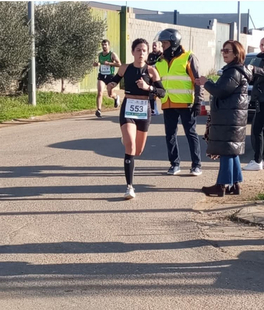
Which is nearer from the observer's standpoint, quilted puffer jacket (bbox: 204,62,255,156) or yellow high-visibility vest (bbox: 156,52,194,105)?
quilted puffer jacket (bbox: 204,62,255,156)

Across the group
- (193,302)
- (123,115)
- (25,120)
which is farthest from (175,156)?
(25,120)

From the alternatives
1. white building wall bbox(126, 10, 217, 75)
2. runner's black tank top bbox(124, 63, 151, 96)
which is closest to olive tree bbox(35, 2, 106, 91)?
white building wall bbox(126, 10, 217, 75)

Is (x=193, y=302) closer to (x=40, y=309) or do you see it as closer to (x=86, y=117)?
(x=40, y=309)

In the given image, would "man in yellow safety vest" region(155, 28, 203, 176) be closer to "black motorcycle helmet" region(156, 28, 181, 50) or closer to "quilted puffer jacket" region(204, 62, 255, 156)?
"black motorcycle helmet" region(156, 28, 181, 50)

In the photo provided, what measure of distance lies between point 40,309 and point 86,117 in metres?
12.4

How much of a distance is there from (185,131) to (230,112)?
4.58 ft

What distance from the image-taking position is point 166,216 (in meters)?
7.45

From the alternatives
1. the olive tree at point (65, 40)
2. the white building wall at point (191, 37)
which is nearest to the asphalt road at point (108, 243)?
the olive tree at point (65, 40)

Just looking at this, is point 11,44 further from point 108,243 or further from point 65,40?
point 108,243

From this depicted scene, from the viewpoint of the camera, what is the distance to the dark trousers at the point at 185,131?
937cm

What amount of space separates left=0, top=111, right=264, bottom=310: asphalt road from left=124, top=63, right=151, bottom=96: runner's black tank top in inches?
50.9

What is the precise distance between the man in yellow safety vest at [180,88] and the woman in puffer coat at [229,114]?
0.80 m

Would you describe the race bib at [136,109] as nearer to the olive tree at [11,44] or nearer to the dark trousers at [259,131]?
the dark trousers at [259,131]

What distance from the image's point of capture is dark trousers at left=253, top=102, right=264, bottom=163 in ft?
32.0
